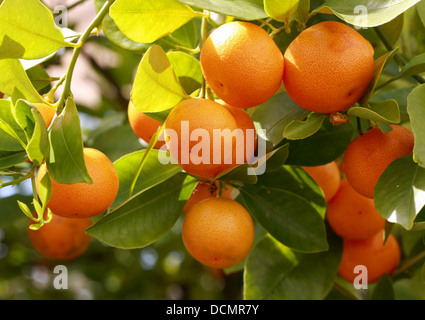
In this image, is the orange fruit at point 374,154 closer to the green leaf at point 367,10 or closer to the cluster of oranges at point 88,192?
the green leaf at point 367,10

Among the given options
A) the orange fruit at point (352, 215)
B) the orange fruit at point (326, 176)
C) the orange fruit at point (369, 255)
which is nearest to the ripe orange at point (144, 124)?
the orange fruit at point (326, 176)

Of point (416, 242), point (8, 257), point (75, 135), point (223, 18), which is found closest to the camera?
point (75, 135)

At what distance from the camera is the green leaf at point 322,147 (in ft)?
3.25

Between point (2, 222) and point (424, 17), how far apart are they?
1099mm

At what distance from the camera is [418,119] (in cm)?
73

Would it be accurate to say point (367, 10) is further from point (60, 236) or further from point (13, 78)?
point (60, 236)

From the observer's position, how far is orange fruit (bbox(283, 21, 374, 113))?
2.56 ft

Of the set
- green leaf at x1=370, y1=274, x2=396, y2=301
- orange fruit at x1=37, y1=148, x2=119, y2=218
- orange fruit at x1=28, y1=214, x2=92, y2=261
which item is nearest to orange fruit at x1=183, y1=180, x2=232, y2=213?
orange fruit at x1=37, y1=148, x2=119, y2=218

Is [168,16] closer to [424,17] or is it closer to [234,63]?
[234,63]

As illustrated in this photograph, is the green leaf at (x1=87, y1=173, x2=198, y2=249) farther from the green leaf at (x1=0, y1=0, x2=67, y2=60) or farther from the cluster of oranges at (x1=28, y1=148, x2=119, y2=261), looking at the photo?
the green leaf at (x1=0, y1=0, x2=67, y2=60)

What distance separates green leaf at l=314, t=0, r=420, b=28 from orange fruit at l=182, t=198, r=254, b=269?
34 centimetres

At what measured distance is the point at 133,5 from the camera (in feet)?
2.53

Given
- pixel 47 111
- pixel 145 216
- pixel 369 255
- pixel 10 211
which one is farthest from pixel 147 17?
pixel 10 211
